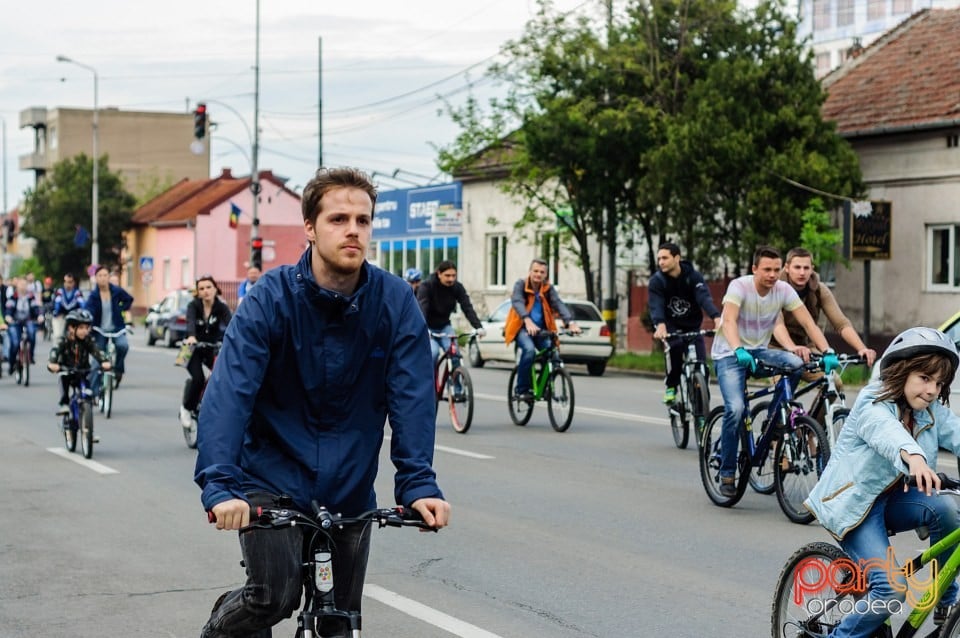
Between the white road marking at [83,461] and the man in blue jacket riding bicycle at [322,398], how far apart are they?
28.8 feet

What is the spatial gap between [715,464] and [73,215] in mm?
71891

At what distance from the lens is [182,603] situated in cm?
727

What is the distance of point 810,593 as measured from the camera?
5.54 metres

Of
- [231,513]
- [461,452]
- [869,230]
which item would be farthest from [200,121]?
[231,513]

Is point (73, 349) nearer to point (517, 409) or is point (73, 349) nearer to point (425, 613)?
point (517, 409)

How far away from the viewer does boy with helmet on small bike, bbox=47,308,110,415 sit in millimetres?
14156

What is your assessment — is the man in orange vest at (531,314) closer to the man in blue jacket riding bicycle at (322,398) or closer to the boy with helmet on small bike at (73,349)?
the boy with helmet on small bike at (73,349)

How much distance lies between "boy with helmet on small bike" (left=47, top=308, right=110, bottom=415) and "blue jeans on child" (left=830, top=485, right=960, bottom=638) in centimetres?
1019

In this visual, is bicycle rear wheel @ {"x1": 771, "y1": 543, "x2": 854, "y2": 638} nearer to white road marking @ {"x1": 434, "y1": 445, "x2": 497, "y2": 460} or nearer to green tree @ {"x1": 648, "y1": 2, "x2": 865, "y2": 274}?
white road marking @ {"x1": 434, "y1": 445, "x2": 497, "y2": 460}

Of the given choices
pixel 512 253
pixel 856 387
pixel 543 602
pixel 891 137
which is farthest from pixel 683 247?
pixel 543 602

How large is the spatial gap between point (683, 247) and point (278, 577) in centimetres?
2699

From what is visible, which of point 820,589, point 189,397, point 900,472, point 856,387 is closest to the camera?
point 900,472

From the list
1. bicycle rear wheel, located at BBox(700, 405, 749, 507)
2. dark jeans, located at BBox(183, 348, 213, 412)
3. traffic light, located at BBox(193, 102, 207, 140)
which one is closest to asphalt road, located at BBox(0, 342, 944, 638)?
bicycle rear wheel, located at BBox(700, 405, 749, 507)

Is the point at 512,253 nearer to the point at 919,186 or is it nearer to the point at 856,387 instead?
the point at 919,186
